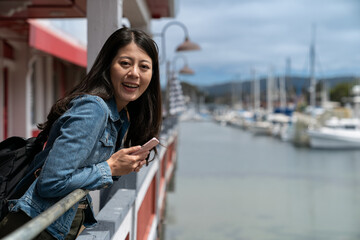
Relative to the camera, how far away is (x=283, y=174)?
621 inches

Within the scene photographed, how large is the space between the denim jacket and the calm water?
5957 mm

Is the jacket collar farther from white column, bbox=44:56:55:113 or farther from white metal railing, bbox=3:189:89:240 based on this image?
white column, bbox=44:56:55:113

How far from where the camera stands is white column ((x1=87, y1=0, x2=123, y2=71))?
3002 mm

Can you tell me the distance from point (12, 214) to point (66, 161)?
12.8 inches

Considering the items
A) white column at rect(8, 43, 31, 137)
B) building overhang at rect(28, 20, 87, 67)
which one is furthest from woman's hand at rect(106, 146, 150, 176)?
white column at rect(8, 43, 31, 137)

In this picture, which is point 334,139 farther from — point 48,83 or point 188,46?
point 48,83

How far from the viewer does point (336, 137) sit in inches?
1106

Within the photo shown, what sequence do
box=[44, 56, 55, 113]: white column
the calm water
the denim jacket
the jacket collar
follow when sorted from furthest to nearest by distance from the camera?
1. box=[44, 56, 55, 113]: white column
2. the calm water
3. the jacket collar
4. the denim jacket

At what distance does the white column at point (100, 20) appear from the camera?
3.00 metres

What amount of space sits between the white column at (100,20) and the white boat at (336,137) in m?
27.1

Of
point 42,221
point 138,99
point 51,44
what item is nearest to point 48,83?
point 51,44

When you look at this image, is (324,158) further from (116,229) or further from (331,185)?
(116,229)

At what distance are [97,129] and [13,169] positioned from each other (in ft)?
1.37

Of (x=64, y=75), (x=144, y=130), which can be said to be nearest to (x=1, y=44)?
(x=64, y=75)
